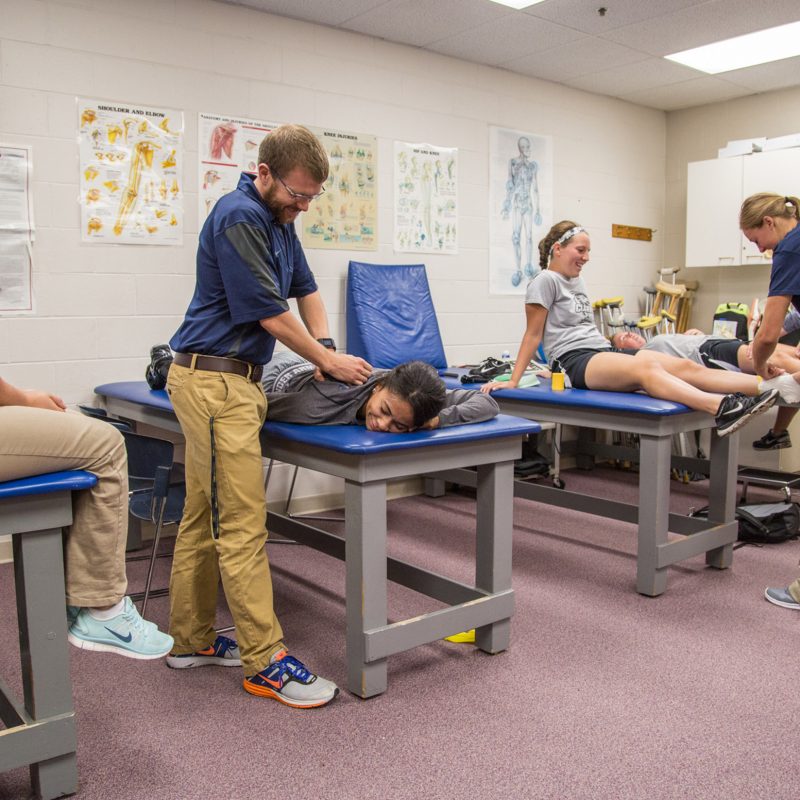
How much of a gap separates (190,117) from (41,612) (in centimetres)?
286

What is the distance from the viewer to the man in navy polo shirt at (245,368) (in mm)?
2174

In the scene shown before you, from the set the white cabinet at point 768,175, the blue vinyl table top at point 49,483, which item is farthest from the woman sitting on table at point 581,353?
the blue vinyl table top at point 49,483

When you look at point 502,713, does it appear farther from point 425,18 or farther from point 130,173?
point 425,18

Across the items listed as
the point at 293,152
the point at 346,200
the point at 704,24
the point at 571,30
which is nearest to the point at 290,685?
the point at 293,152

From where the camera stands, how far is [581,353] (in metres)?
3.78

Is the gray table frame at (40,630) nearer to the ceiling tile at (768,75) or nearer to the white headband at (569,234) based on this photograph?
the white headband at (569,234)

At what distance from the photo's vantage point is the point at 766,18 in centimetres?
434

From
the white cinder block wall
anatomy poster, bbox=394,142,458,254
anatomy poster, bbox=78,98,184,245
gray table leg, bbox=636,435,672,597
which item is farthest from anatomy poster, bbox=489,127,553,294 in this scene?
gray table leg, bbox=636,435,672,597

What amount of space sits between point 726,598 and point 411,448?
1640 millimetres

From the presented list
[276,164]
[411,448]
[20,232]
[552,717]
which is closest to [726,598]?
[552,717]

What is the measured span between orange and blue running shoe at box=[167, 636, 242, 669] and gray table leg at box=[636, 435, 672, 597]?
1.61 meters

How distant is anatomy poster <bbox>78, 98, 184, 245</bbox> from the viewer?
362 cm

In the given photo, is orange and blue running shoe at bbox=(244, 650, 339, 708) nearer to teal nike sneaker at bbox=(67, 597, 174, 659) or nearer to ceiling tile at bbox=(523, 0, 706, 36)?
teal nike sneaker at bbox=(67, 597, 174, 659)

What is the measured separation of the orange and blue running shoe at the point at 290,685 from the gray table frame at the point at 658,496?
56.9 inches
